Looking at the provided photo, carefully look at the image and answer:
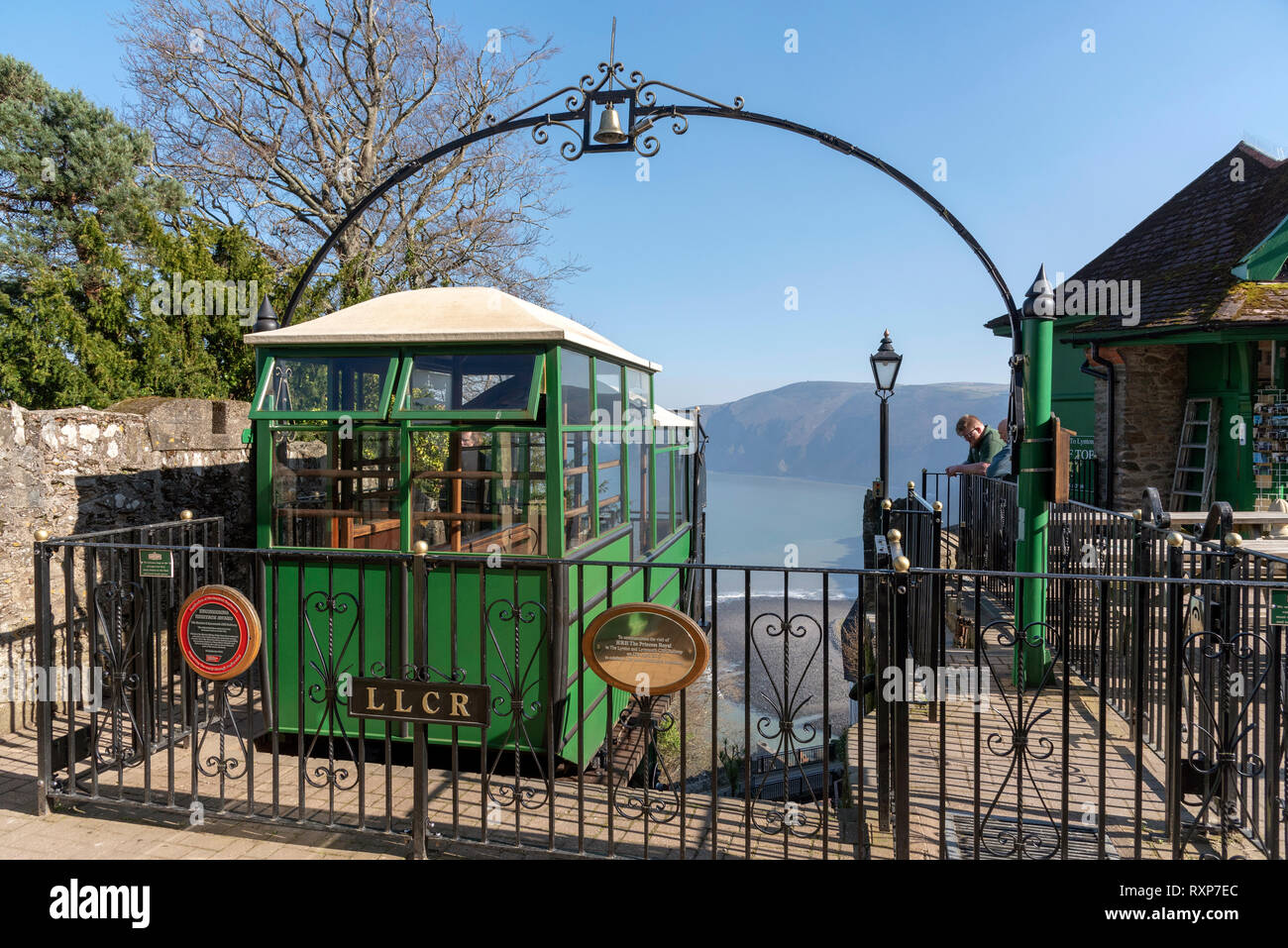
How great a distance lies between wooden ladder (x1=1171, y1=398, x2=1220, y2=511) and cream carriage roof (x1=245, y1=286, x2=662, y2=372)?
12051mm

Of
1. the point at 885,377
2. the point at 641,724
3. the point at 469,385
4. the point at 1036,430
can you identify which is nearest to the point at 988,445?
the point at 885,377

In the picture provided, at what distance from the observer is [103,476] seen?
6.72 meters

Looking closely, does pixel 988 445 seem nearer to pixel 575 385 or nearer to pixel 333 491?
pixel 575 385

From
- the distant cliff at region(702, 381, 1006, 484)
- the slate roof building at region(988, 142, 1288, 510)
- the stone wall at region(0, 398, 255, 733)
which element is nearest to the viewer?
the stone wall at region(0, 398, 255, 733)

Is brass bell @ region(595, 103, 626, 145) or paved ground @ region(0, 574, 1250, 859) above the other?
brass bell @ region(595, 103, 626, 145)

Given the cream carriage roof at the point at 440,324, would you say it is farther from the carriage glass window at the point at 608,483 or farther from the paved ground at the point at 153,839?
the paved ground at the point at 153,839

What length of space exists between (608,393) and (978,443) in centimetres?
775

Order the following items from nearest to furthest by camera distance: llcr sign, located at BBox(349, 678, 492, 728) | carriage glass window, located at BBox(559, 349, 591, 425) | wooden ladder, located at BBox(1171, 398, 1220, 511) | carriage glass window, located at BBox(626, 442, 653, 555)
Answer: llcr sign, located at BBox(349, 678, 492, 728) → carriage glass window, located at BBox(559, 349, 591, 425) → carriage glass window, located at BBox(626, 442, 653, 555) → wooden ladder, located at BBox(1171, 398, 1220, 511)

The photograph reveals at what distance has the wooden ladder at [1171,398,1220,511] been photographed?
13562mm

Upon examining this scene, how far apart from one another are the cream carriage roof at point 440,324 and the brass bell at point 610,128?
225cm

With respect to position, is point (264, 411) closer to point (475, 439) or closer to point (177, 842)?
point (475, 439)

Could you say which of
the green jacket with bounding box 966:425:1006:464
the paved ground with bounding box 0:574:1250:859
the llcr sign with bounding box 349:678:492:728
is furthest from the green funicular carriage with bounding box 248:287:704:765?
the green jacket with bounding box 966:425:1006:464

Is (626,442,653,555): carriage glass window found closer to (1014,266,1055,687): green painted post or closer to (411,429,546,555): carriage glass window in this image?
(411,429,546,555): carriage glass window
